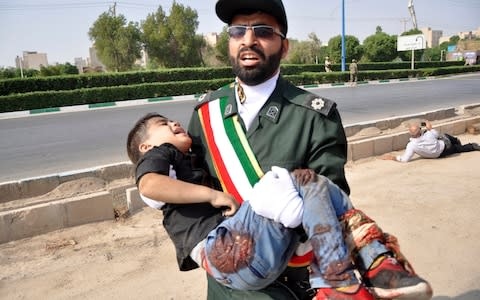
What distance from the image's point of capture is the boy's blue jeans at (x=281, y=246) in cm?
120

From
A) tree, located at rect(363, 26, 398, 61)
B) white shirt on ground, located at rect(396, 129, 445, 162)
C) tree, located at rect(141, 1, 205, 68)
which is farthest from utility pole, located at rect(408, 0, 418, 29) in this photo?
white shirt on ground, located at rect(396, 129, 445, 162)

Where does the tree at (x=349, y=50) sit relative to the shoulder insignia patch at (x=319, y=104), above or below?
above

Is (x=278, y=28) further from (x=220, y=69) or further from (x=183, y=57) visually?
(x=183, y=57)

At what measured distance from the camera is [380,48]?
1896 inches

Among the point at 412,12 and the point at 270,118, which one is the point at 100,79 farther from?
the point at 412,12

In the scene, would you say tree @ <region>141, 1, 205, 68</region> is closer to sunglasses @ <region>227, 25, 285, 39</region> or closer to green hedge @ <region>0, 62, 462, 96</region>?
green hedge @ <region>0, 62, 462, 96</region>

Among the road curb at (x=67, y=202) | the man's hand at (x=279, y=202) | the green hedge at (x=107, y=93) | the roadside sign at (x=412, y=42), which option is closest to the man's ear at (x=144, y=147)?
the man's hand at (x=279, y=202)

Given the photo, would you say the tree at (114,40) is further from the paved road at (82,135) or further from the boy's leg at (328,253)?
the boy's leg at (328,253)

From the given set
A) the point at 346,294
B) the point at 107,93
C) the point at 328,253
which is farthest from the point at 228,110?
the point at 107,93

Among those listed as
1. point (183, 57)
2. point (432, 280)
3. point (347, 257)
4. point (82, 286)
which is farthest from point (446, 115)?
point (183, 57)

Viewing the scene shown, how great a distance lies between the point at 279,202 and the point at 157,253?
2.90m

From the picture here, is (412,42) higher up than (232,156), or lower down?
higher up

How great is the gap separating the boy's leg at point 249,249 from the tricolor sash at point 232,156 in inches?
6.7

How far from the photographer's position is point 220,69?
24688 millimetres
